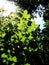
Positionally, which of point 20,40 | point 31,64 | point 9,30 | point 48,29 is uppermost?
point 48,29

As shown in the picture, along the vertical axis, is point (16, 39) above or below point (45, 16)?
below

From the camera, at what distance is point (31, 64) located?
4.62 m

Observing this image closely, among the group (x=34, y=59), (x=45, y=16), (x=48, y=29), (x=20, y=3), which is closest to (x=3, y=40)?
(x=34, y=59)

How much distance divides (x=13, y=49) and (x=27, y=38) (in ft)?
1.28

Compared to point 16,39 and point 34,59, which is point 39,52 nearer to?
point 34,59

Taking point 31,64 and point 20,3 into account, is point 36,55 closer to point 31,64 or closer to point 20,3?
point 31,64

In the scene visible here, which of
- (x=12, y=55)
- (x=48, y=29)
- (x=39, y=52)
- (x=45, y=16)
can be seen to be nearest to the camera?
(x=12, y=55)

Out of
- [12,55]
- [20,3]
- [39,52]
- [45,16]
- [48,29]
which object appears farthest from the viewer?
[20,3]

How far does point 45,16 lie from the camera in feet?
77.5

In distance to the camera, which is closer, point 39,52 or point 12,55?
point 12,55

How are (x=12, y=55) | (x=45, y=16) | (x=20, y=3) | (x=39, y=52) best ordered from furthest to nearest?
(x=20, y=3), (x=45, y=16), (x=39, y=52), (x=12, y=55)

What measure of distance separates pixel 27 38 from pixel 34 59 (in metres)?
0.52

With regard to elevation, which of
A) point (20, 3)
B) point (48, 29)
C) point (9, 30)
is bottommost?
point (9, 30)

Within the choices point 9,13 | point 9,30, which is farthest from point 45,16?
point 9,30
